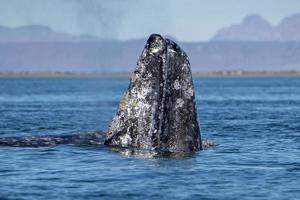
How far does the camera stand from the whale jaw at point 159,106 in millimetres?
18406

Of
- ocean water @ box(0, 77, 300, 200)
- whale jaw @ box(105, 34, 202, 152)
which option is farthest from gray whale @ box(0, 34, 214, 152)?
ocean water @ box(0, 77, 300, 200)

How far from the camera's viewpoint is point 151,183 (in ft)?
52.3

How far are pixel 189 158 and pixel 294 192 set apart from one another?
3.27 m

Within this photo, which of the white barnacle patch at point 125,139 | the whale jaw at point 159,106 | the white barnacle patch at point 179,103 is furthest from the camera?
the white barnacle patch at point 125,139

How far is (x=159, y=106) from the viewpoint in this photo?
1848 centimetres

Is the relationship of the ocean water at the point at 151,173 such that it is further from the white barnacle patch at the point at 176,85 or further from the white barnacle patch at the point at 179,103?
the white barnacle patch at the point at 176,85

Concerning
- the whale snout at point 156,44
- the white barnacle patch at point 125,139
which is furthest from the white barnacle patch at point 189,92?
the white barnacle patch at point 125,139

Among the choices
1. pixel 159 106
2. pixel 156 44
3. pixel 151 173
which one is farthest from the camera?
pixel 156 44

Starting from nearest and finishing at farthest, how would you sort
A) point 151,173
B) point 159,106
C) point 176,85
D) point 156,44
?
point 151,173
point 159,106
point 176,85
point 156,44

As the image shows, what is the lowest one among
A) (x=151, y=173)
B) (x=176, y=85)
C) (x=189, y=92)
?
(x=151, y=173)

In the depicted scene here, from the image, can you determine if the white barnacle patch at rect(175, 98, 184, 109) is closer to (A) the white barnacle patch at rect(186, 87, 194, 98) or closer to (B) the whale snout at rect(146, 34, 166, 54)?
(A) the white barnacle patch at rect(186, 87, 194, 98)

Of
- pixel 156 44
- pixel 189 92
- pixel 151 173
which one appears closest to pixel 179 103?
pixel 189 92

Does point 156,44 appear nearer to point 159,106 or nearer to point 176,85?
point 176,85

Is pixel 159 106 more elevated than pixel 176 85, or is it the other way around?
pixel 176 85
